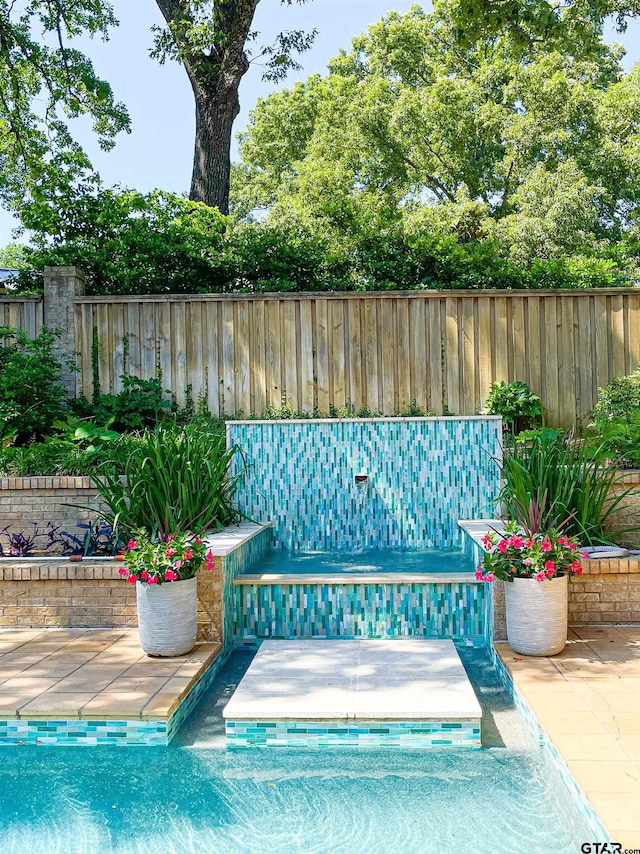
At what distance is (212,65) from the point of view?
9.37 meters

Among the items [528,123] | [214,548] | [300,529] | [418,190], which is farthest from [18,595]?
[418,190]

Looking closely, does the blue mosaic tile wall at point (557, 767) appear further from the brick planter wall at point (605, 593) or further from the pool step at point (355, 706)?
the brick planter wall at point (605, 593)

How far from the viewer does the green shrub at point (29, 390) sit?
19.7 feet

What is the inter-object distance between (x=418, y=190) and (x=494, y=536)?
16.1 m

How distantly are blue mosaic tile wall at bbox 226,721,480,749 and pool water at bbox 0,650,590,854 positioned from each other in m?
0.05

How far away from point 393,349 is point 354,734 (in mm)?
4744

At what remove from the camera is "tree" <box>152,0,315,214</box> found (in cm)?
902

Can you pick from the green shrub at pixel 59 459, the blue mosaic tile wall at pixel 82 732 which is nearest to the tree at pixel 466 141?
the green shrub at pixel 59 459

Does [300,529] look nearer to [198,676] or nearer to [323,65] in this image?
[198,676]

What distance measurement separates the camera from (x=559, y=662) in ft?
11.2

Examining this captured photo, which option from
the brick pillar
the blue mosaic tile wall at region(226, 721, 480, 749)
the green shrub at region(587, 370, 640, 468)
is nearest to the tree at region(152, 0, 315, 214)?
the brick pillar

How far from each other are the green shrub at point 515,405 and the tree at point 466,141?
6570 mm

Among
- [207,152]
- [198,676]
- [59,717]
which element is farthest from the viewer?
[207,152]

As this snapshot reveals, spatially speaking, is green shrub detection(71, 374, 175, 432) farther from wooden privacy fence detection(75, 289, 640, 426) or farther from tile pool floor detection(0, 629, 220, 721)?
tile pool floor detection(0, 629, 220, 721)
